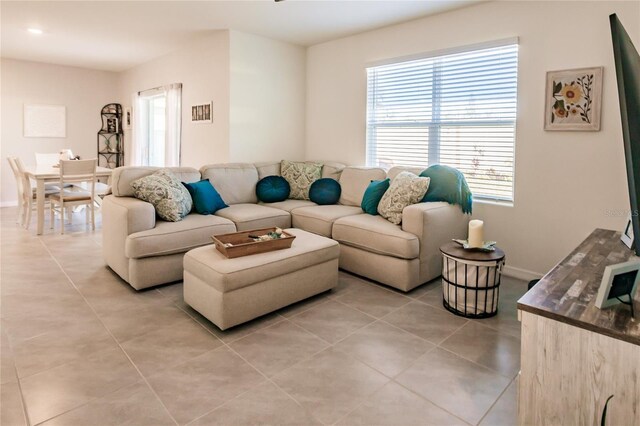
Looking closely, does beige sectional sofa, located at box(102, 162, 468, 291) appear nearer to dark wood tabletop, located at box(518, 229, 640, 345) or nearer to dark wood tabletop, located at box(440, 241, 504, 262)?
dark wood tabletop, located at box(440, 241, 504, 262)

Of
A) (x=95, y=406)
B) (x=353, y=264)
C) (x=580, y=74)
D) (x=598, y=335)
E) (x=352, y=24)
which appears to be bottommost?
(x=95, y=406)

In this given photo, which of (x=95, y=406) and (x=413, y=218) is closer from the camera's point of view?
(x=95, y=406)

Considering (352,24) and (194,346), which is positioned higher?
(352,24)

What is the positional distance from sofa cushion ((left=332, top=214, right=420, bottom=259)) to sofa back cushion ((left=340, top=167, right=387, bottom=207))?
592 mm

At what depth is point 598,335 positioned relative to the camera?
1267mm

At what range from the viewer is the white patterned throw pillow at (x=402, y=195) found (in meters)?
3.51

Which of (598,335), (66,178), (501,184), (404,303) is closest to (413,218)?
(404,303)

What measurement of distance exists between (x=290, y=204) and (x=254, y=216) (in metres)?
0.66

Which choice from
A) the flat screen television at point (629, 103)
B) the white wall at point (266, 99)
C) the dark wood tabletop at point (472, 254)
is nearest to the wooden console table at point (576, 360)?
the flat screen television at point (629, 103)

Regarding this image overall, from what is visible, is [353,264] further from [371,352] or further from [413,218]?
[371,352]

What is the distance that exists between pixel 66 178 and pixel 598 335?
5.56 meters

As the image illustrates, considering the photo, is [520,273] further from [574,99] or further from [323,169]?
[323,169]

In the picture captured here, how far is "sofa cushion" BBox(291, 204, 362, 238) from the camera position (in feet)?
12.6

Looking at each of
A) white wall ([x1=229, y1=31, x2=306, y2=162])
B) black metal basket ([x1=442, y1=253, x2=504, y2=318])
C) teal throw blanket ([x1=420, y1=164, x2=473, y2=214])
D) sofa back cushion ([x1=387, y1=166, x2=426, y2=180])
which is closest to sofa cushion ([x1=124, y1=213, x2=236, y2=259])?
white wall ([x1=229, y1=31, x2=306, y2=162])
